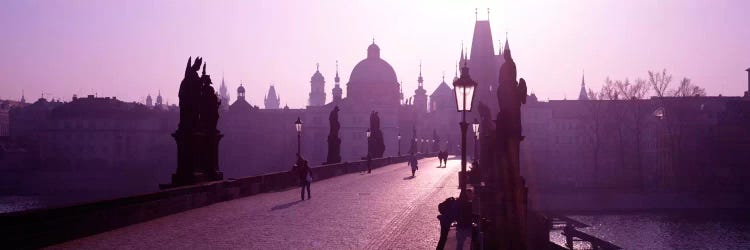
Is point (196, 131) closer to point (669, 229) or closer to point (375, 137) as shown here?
point (375, 137)

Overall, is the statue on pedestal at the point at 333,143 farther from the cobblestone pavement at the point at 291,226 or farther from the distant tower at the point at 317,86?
the distant tower at the point at 317,86

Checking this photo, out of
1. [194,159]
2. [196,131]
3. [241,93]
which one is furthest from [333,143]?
[241,93]

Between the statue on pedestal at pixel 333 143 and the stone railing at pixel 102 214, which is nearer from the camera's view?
the stone railing at pixel 102 214

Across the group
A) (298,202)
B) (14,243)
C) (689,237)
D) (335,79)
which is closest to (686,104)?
(689,237)

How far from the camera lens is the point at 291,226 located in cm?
1808

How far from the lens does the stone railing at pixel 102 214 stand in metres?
13.8

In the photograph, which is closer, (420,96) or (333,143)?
(333,143)

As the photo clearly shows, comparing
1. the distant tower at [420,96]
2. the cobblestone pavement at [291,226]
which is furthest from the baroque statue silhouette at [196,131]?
the distant tower at [420,96]

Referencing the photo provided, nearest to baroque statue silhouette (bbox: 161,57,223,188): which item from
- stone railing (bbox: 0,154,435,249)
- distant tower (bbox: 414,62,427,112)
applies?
stone railing (bbox: 0,154,435,249)

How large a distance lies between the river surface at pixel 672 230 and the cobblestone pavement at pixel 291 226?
23935 mm

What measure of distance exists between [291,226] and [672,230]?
4344 cm

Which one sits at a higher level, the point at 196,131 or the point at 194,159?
the point at 196,131

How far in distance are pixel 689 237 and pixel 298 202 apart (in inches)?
1401

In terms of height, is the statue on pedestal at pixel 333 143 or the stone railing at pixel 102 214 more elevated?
the statue on pedestal at pixel 333 143
